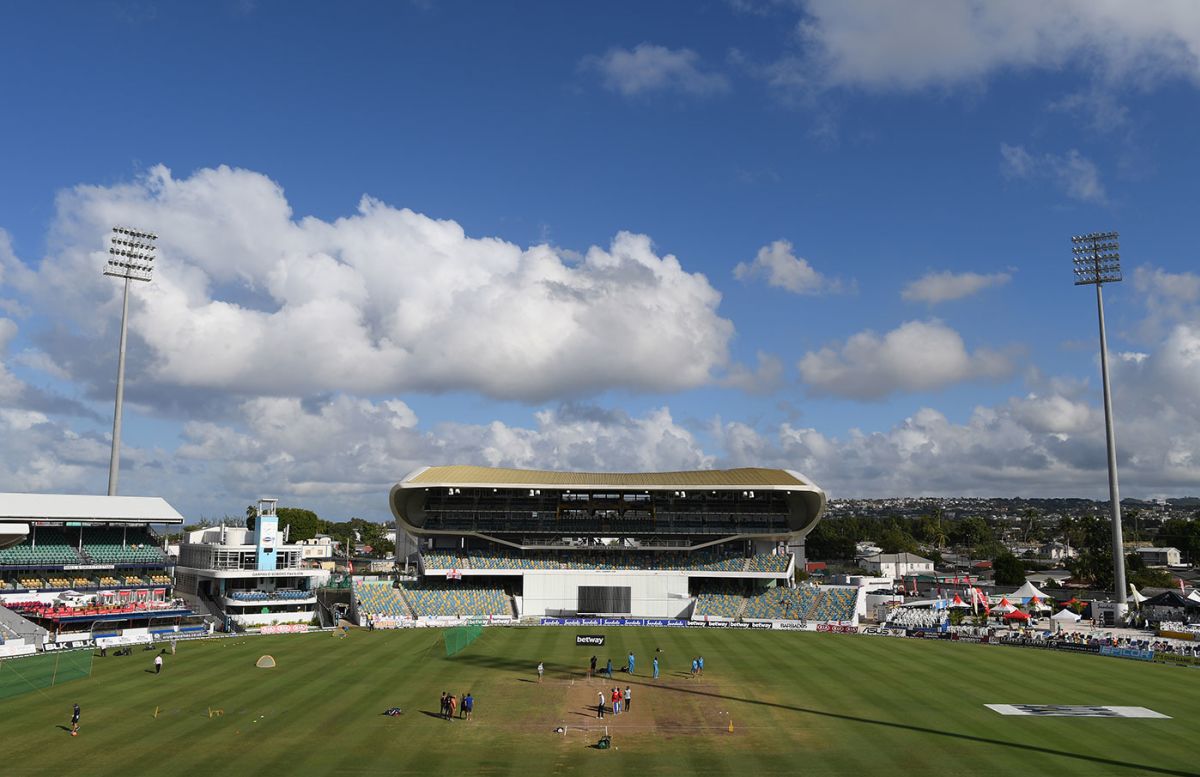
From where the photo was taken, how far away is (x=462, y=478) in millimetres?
93625

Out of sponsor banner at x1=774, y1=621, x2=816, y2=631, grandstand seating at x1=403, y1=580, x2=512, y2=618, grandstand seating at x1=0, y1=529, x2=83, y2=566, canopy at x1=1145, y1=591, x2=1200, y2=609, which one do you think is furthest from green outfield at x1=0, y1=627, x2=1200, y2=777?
canopy at x1=1145, y1=591, x2=1200, y2=609

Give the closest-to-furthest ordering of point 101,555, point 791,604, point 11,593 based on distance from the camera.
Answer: point 11,593
point 101,555
point 791,604

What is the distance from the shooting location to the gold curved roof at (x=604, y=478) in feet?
303

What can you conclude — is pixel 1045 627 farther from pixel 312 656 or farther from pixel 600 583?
pixel 312 656

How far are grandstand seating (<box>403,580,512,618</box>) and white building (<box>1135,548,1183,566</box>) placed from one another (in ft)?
521

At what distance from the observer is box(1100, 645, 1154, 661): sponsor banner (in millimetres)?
61219

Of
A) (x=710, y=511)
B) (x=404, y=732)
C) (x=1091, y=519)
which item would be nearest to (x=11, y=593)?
(x=404, y=732)

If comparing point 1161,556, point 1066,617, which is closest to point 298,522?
point 1066,617

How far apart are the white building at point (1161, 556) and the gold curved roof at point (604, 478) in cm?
13310

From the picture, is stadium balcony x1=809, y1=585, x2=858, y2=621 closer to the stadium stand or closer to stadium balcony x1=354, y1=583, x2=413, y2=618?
the stadium stand

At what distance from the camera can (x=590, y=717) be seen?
128ft

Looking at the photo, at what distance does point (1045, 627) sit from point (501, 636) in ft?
174

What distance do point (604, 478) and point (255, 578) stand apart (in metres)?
40.7

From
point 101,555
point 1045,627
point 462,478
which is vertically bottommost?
point 1045,627
